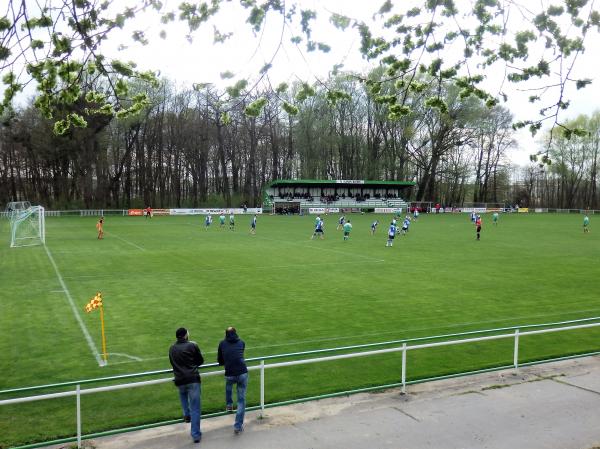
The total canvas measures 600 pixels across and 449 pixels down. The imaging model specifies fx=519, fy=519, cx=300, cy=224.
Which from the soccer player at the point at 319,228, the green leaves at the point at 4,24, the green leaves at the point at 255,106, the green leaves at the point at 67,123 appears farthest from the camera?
the soccer player at the point at 319,228

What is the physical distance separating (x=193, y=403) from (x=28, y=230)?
37.6m

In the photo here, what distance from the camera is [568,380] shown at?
9438mm

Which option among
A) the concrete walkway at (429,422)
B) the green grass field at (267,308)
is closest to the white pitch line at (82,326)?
the green grass field at (267,308)

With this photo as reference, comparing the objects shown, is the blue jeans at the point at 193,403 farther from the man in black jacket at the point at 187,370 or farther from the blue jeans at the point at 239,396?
the blue jeans at the point at 239,396

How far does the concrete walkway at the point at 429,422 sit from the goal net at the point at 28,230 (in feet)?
94.9

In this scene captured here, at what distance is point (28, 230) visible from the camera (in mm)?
39500

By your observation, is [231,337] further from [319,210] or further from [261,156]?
[261,156]

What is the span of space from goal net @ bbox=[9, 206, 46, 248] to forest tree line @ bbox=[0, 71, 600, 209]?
30.0m

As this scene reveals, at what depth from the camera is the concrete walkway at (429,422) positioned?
7.06m

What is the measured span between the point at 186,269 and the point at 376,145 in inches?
2780

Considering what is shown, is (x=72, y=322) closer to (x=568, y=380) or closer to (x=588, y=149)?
(x=568, y=380)

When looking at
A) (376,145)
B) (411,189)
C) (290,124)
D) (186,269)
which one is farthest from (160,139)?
(186,269)

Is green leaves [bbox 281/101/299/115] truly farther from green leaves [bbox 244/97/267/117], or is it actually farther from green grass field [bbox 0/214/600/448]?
green grass field [bbox 0/214/600/448]

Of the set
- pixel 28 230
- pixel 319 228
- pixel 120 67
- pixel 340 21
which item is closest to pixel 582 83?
pixel 340 21
